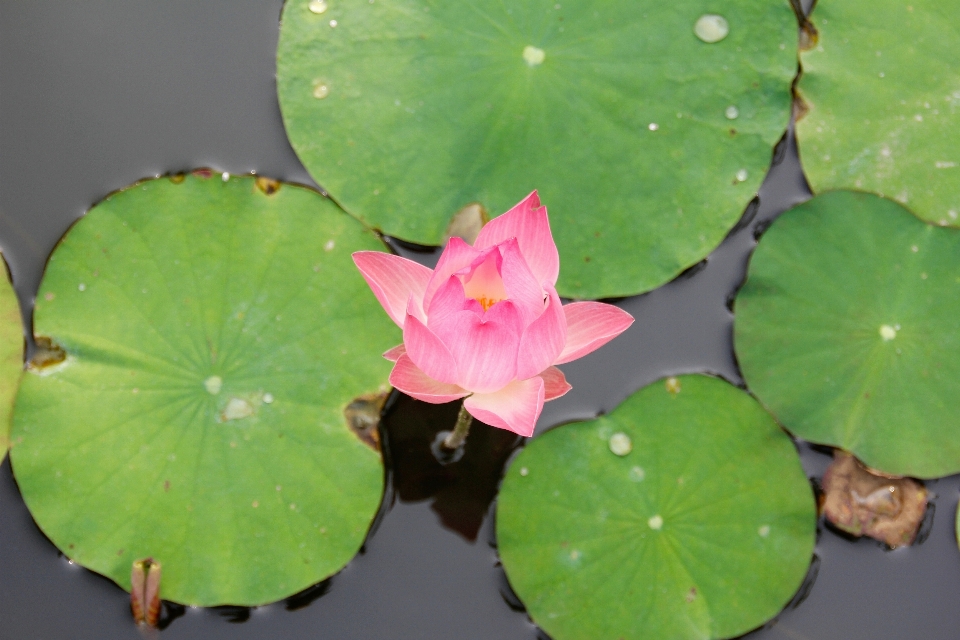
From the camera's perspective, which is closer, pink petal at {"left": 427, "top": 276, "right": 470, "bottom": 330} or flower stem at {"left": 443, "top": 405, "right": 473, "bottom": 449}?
pink petal at {"left": 427, "top": 276, "right": 470, "bottom": 330}

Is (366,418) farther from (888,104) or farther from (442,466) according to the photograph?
(888,104)

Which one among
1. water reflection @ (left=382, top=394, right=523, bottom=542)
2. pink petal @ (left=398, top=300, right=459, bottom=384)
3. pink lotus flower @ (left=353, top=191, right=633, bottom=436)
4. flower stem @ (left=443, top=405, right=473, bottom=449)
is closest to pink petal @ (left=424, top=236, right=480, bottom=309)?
pink lotus flower @ (left=353, top=191, right=633, bottom=436)

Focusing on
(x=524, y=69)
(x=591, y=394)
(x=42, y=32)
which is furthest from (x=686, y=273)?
(x=42, y=32)

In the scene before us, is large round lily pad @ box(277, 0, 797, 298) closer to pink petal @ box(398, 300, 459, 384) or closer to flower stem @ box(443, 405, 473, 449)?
flower stem @ box(443, 405, 473, 449)

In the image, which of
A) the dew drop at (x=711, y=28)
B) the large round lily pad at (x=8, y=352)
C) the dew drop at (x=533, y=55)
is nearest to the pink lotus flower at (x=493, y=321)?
the dew drop at (x=533, y=55)

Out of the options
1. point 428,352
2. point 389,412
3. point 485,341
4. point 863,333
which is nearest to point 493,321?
point 485,341

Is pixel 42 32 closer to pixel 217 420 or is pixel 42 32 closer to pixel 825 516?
pixel 217 420
